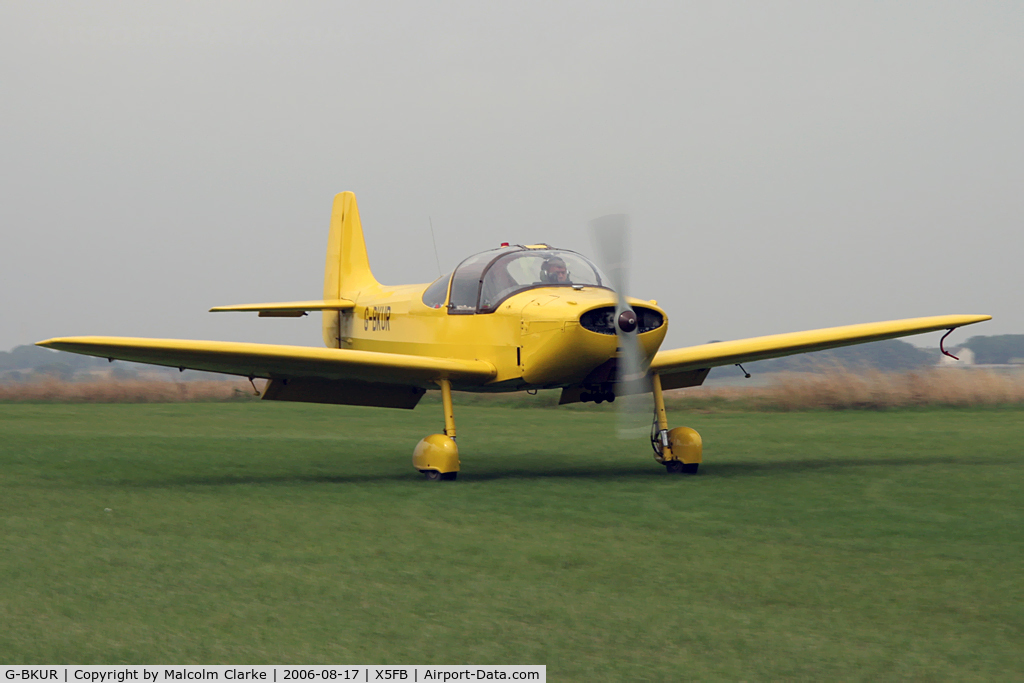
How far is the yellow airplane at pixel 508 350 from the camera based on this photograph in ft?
30.8

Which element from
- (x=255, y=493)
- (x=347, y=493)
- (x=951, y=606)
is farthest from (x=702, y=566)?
(x=255, y=493)

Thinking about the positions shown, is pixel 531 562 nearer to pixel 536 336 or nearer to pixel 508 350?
pixel 536 336

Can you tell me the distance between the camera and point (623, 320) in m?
9.16

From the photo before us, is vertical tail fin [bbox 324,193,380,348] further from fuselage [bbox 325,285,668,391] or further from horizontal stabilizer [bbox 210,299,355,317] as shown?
fuselage [bbox 325,285,668,391]

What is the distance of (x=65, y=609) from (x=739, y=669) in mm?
2961

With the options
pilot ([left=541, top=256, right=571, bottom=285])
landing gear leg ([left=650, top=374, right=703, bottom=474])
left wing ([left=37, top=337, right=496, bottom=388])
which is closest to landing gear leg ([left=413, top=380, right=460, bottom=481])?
left wing ([left=37, top=337, right=496, bottom=388])

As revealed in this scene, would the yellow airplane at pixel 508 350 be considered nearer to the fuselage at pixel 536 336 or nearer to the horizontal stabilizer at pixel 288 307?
the fuselage at pixel 536 336

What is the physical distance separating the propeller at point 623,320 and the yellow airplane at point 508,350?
0.02 metres

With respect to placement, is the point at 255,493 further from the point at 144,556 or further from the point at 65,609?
the point at 65,609

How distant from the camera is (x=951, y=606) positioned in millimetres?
4676

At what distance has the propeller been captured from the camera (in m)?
9.22

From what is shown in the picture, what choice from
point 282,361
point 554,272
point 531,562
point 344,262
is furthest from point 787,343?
point 344,262

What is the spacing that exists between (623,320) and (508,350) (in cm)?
143

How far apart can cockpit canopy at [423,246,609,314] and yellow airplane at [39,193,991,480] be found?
0.04ft
